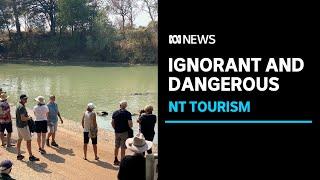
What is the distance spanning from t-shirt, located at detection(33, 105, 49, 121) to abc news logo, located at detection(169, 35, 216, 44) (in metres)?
6.72

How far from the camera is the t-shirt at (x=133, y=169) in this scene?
4422 mm

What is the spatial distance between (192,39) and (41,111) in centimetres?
684

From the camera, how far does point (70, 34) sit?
59094 mm

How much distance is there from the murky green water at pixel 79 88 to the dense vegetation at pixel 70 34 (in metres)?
10.6

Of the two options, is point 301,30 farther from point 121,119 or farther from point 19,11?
point 19,11

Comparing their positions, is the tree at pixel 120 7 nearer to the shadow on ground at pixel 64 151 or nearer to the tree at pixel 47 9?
the tree at pixel 47 9

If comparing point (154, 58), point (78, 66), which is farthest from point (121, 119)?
point (154, 58)

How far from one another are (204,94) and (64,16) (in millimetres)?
55320

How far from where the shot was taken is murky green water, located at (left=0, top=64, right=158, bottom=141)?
21.9m

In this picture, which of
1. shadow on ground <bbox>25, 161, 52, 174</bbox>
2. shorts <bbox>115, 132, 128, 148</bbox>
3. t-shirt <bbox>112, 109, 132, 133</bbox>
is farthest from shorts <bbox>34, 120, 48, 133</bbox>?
t-shirt <bbox>112, 109, 132, 133</bbox>

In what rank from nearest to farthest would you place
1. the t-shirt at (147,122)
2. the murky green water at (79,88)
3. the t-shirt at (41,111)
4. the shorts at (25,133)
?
the t-shirt at (147,122) → the shorts at (25,133) → the t-shirt at (41,111) → the murky green water at (79,88)

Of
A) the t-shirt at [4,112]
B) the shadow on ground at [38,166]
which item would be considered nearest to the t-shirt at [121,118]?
the shadow on ground at [38,166]

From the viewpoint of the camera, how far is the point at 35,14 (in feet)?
196

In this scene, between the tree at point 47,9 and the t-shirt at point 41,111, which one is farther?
the tree at point 47,9
